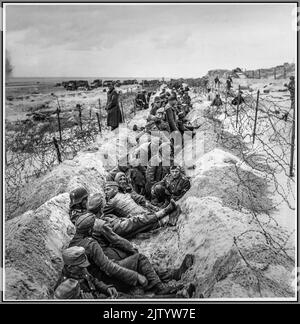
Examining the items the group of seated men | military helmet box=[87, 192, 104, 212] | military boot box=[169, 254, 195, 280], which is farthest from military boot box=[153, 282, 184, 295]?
military helmet box=[87, 192, 104, 212]

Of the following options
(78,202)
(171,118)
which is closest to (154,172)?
(78,202)

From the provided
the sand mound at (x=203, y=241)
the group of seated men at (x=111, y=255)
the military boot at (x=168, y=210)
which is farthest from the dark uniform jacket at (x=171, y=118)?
the military boot at (x=168, y=210)

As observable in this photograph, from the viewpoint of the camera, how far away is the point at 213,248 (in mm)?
6754

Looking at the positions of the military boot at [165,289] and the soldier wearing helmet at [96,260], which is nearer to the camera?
the soldier wearing helmet at [96,260]

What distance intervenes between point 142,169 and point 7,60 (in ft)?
12.5

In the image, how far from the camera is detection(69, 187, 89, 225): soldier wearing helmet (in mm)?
6898

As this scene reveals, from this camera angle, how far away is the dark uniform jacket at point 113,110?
16.5 m

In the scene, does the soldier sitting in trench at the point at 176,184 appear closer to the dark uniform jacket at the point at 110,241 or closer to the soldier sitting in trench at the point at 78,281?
the dark uniform jacket at the point at 110,241

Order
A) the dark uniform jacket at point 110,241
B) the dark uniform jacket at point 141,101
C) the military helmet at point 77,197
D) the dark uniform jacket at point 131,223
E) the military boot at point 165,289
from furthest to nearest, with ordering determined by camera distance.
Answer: the dark uniform jacket at point 141,101 < the dark uniform jacket at point 131,223 < the dark uniform jacket at point 110,241 < the military helmet at point 77,197 < the military boot at point 165,289

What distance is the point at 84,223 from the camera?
6543 mm

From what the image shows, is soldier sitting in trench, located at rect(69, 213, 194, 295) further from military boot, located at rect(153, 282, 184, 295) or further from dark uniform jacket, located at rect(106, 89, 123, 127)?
dark uniform jacket, located at rect(106, 89, 123, 127)

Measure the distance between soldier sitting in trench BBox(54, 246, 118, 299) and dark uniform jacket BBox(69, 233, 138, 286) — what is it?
6.0 inches

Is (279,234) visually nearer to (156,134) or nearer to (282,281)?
(282,281)

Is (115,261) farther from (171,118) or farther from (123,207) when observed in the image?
(171,118)
